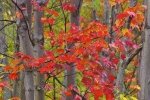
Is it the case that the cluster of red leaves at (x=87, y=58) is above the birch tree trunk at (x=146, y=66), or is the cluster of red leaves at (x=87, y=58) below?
below

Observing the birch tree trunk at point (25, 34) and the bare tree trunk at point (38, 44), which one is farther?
the bare tree trunk at point (38, 44)

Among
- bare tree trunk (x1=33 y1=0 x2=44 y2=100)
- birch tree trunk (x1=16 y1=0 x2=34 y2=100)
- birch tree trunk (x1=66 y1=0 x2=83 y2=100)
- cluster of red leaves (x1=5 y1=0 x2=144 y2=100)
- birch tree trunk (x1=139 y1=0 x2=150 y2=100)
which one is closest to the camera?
birch tree trunk (x1=139 y1=0 x2=150 y2=100)

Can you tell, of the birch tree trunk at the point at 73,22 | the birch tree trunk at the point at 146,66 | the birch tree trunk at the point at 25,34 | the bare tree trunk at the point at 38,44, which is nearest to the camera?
the birch tree trunk at the point at 146,66

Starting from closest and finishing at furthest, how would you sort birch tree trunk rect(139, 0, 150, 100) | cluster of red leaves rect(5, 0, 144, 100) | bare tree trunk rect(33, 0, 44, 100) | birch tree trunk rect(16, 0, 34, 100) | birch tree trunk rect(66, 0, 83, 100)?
1. birch tree trunk rect(139, 0, 150, 100)
2. birch tree trunk rect(16, 0, 34, 100)
3. cluster of red leaves rect(5, 0, 144, 100)
4. bare tree trunk rect(33, 0, 44, 100)
5. birch tree trunk rect(66, 0, 83, 100)

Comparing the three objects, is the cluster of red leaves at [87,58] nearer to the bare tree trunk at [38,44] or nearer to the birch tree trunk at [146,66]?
the bare tree trunk at [38,44]

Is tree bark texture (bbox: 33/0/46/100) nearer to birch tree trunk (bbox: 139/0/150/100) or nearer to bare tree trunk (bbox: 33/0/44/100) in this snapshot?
bare tree trunk (bbox: 33/0/44/100)

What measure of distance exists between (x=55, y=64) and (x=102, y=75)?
0.68m

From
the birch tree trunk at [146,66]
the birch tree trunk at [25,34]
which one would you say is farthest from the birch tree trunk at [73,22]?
the birch tree trunk at [146,66]

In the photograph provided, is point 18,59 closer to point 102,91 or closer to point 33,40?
point 33,40

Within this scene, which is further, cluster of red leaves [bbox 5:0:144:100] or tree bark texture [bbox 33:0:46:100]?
tree bark texture [bbox 33:0:46:100]

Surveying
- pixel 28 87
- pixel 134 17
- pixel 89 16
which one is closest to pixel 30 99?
pixel 28 87

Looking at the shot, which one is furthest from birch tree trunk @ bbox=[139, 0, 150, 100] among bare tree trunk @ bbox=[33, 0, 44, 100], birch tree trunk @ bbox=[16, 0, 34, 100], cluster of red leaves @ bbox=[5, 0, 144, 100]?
bare tree trunk @ bbox=[33, 0, 44, 100]

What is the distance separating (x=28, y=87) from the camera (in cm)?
358

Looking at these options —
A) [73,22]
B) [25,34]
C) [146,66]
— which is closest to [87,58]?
[73,22]
